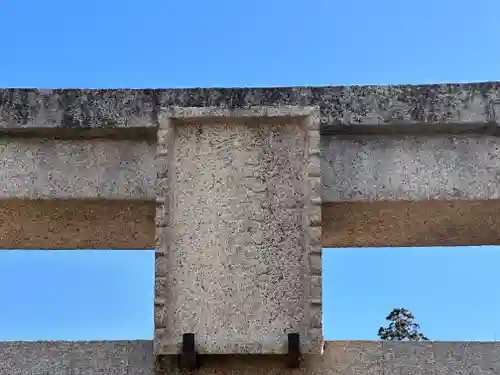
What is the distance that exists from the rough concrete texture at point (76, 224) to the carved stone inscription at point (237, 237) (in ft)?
1.23

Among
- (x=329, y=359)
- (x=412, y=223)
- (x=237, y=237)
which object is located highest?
(x=412, y=223)

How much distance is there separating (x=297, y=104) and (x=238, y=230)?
858mm

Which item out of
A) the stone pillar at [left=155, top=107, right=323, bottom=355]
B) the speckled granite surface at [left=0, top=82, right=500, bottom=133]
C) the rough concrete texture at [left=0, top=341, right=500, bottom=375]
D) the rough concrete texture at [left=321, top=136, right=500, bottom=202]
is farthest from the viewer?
the speckled granite surface at [left=0, top=82, right=500, bottom=133]

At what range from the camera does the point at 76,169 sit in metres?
4.52

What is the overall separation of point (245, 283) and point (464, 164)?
137 centimetres

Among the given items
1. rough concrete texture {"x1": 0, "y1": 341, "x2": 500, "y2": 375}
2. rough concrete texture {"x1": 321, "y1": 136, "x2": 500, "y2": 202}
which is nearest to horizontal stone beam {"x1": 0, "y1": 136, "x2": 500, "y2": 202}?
rough concrete texture {"x1": 321, "y1": 136, "x2": 500, "y2": 202}

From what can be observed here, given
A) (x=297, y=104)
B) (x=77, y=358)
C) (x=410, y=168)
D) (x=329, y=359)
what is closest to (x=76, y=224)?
(x=77, y=358)

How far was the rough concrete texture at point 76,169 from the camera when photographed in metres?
4.46

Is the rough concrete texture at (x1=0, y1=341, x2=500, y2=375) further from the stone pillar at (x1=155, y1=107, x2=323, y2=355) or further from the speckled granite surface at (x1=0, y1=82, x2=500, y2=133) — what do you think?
the speckled granite surface at (x1=0, y1=82, x2=500, y2=133)

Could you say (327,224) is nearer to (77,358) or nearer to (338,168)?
(338,168)

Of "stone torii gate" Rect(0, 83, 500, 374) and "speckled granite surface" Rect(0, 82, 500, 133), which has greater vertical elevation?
"speckled granite surface" Rect(0, 82, 500, 133)

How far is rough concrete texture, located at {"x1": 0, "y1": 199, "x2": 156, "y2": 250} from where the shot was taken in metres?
4.50

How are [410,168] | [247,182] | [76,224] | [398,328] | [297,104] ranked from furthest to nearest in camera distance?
[398,328]
[76,224]
[297,104]
[410,168]
[247,182]

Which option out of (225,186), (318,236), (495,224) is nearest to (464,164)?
(495,224)
